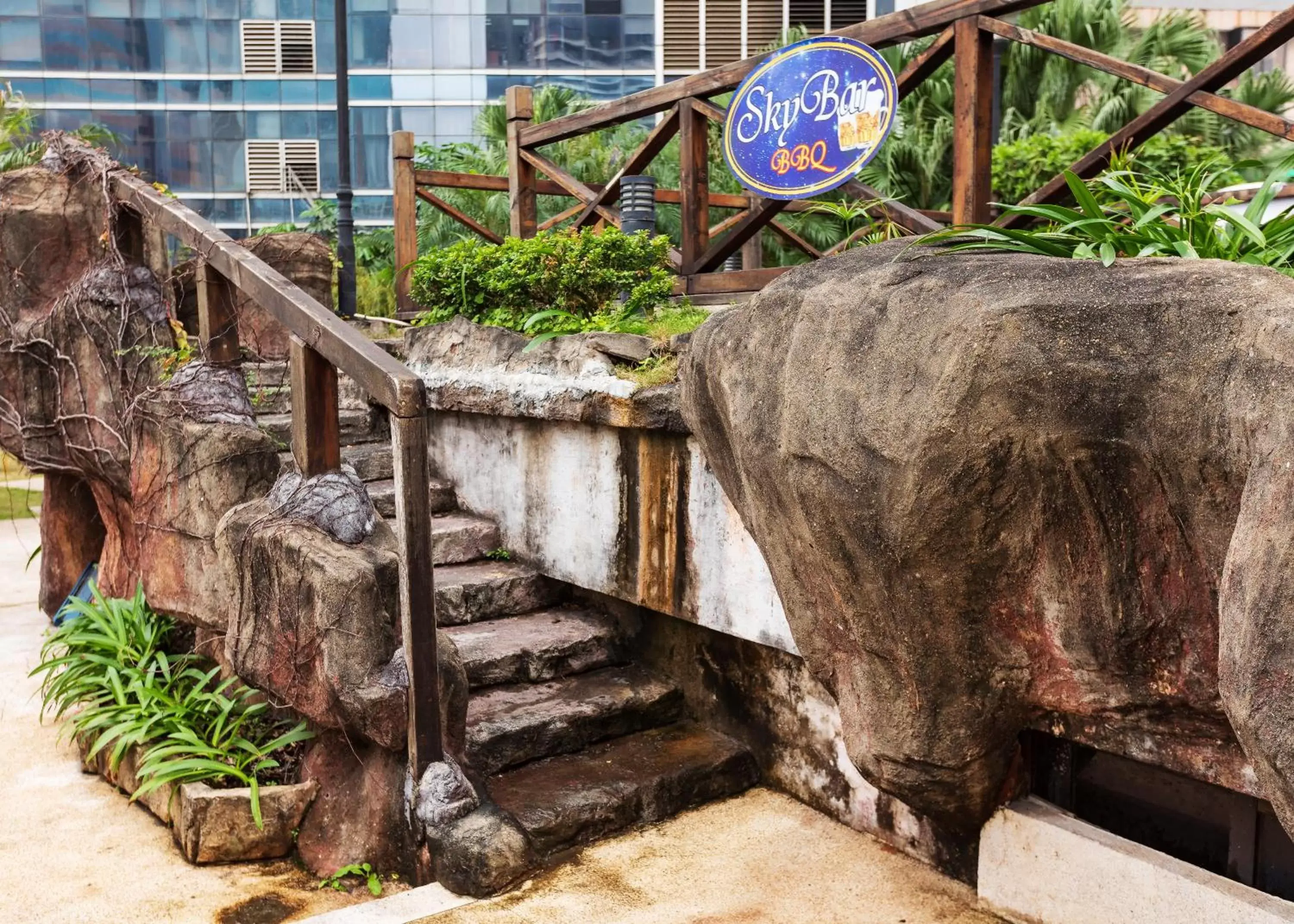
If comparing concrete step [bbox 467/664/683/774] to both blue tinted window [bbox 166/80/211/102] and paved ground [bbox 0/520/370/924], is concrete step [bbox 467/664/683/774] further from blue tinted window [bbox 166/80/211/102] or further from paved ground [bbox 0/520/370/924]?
blue tinted window [bbox 166/80/211/102]

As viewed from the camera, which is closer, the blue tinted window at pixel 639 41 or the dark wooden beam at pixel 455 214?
the dark wooden beam at pixel 455 214

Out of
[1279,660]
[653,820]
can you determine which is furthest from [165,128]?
[1279,660]

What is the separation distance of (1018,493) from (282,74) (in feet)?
89.5

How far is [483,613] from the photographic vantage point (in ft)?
18.5

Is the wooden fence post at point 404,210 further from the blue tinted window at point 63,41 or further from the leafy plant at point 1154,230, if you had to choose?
the blue tinted window at point 63,41

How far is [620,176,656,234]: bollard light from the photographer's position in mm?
6355

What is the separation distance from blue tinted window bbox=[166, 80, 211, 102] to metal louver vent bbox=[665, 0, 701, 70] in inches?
416

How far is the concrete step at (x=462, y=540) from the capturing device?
232 inches

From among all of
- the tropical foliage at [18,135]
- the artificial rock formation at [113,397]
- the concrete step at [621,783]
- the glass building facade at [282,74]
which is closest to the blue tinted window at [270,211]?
the glass building facade at [282,74]

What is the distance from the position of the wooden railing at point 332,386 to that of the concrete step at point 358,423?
78 centimetres

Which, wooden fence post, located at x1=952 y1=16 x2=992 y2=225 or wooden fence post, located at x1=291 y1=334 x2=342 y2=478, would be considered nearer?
wooden fence post, located at x1=952 y1=16 x2=992 y2=225

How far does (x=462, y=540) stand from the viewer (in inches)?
234

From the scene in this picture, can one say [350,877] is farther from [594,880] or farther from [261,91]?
[261,91]

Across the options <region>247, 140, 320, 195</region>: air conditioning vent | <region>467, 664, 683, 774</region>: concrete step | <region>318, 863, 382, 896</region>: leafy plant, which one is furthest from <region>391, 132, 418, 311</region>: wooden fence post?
<region>247, 140, 320, 195</region>: air conditioning vent
